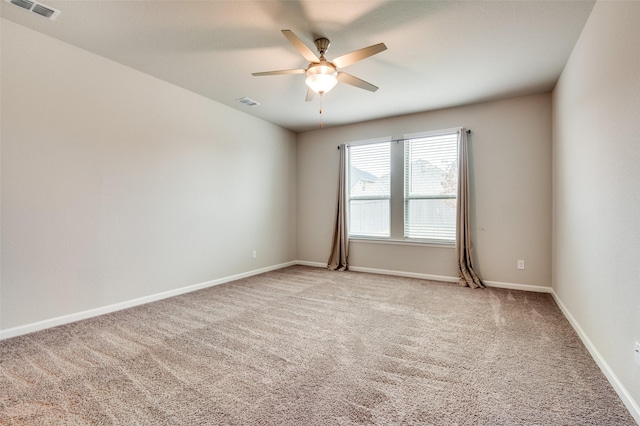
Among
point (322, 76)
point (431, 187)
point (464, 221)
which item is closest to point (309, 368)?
point (322, 76)

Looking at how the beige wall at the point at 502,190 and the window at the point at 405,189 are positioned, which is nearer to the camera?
the beige wall at the point at 502,190

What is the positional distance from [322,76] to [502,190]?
3226 mm

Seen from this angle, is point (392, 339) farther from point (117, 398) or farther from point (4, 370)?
point (4, 370)

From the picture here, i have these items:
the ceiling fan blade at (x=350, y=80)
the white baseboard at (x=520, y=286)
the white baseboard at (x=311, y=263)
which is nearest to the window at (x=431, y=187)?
the white baseboard at (x=520, y=286)

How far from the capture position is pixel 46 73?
109 inches

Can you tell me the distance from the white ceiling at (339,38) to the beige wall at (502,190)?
465 mm

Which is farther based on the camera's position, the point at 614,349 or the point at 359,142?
the point at 359,142

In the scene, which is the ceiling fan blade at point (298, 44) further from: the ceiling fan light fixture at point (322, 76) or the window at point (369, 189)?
the window at point (369, 189)

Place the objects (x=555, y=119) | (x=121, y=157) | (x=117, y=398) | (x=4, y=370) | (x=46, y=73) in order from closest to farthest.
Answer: (x=117, y=398), (x=4, y=370), (x=46, y=73), (x=121, y=157), (x=555, y=119)

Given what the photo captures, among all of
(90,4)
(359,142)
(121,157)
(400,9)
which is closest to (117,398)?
(121,157)

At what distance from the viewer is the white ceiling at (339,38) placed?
2361 mm

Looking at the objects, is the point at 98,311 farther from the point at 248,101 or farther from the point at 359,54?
the point at 359,54

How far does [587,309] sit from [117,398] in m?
3.53

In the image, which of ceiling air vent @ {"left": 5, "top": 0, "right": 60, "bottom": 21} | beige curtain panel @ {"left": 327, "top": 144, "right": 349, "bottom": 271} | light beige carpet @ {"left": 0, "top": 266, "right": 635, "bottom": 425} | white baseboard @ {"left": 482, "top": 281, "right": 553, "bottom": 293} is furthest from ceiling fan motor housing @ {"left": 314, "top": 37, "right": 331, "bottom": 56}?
white baseboard @ {"left": 482, "top": 281, "right": 553, "bottom": 293}
